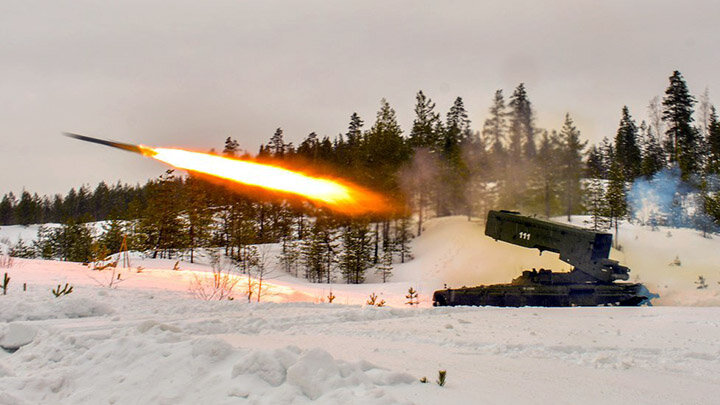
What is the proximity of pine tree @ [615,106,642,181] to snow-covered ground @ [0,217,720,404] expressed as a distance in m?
52.9

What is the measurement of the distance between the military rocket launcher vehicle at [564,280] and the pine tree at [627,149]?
46916 millimetres

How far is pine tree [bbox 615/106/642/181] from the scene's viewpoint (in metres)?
54.0

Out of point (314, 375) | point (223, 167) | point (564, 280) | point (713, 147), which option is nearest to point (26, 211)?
point (223, 167)

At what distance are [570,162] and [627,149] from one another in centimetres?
2275

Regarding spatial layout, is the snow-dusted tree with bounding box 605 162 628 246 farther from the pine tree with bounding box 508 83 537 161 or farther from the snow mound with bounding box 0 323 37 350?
the snow mound with bounding box 0 323 37 350

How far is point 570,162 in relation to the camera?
41344mm

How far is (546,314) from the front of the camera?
9.29 meters

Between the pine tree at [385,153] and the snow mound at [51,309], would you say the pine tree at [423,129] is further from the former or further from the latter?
the snow mound at [51,309]

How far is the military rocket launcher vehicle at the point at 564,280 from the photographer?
1342 centimetres

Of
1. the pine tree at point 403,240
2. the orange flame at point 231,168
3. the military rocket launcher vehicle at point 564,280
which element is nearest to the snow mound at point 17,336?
the orange flame at point 231,168

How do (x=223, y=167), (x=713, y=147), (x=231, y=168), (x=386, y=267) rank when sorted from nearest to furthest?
(x=223, y=167), (x=231, y=168), (x=386, y=267), (x=713, y=147)

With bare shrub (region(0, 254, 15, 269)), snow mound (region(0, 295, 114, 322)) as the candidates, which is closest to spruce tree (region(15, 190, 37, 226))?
bare shrub (region(0, 254, 15, 269))

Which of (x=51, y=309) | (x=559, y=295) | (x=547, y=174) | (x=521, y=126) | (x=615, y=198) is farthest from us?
(x=521, y=126)

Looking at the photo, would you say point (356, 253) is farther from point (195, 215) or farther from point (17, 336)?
point (17, 336)
